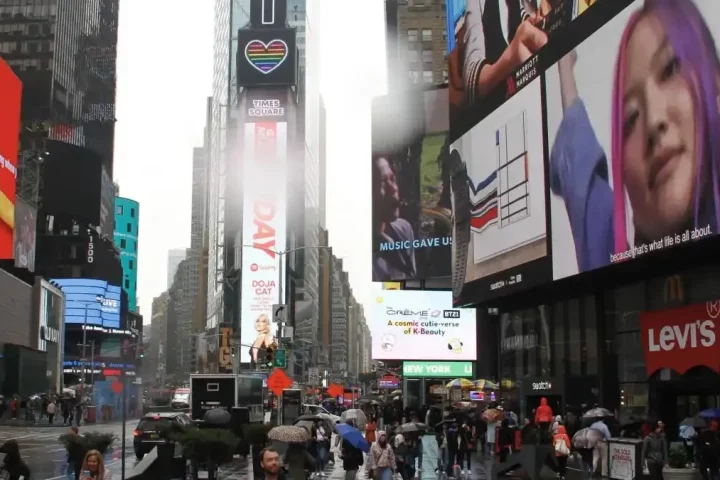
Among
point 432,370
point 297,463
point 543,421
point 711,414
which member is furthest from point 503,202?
point 432,370

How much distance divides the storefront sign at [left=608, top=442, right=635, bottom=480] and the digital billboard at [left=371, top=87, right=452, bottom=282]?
3934cm

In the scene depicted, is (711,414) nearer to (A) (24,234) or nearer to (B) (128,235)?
(A) (24,234)

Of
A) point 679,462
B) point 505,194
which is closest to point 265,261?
point 505,194

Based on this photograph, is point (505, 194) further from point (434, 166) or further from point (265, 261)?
point (265, 261)

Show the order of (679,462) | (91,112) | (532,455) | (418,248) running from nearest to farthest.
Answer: (532,455)
(679,462)
(418,248)
(91,112)

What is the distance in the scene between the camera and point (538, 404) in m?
42.0

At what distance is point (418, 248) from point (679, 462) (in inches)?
1690

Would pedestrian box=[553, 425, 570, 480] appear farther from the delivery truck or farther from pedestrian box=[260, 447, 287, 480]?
the delivery truck

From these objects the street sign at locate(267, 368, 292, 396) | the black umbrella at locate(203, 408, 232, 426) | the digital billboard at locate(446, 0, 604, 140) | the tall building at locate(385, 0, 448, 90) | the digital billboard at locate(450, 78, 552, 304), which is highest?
the tall building at locate(385, 0, 448, 90)

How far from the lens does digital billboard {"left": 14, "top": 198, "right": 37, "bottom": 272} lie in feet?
268

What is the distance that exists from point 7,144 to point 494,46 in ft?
72.4

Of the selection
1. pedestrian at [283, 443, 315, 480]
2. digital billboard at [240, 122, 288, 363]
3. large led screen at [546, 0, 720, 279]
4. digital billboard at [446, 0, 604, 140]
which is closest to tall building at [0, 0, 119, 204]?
digital billboard at [240, 122, 288, 363]

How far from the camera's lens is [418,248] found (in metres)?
63.8

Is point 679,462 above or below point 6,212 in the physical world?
below
